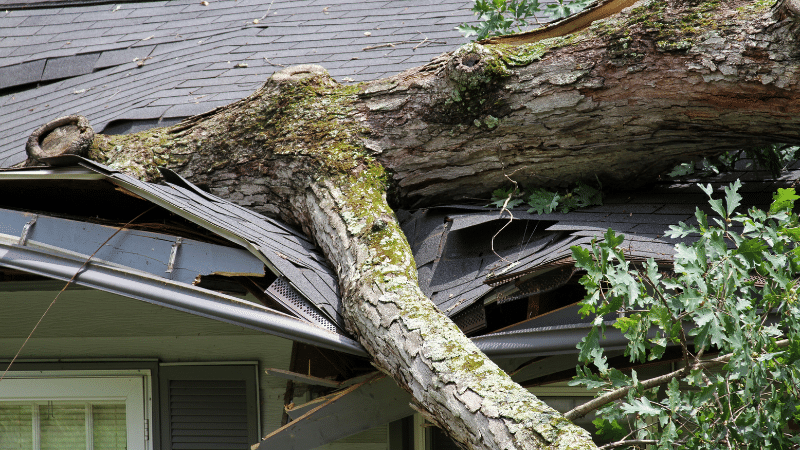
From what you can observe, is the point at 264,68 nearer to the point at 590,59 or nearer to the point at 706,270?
the point at 590,59

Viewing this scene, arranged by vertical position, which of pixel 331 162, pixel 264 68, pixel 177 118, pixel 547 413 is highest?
pixel 264 68

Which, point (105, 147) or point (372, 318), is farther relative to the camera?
point (105, 147)

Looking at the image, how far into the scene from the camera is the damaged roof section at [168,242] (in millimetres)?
2537

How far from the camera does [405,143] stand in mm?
3100

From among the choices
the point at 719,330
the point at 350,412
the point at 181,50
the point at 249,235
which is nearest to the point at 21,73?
the point at 181,50

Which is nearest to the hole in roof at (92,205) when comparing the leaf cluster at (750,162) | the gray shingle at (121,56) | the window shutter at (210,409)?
the window shutter at (210,409)

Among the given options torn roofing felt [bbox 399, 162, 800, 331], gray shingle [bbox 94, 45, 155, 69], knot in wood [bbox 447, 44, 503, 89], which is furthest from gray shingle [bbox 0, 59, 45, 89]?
Answer: knot in wood [bbox 447, 44, 503, 89]

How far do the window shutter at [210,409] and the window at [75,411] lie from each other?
0.56 feet

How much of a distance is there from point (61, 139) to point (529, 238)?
2.33m

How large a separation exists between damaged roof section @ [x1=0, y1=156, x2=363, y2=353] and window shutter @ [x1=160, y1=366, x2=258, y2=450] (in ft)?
3.50

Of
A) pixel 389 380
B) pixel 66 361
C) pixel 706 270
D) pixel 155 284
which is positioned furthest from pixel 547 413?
pixel 66 361

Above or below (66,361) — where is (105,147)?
above

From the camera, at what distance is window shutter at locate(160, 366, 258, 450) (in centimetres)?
371

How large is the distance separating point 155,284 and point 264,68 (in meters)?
2.83
